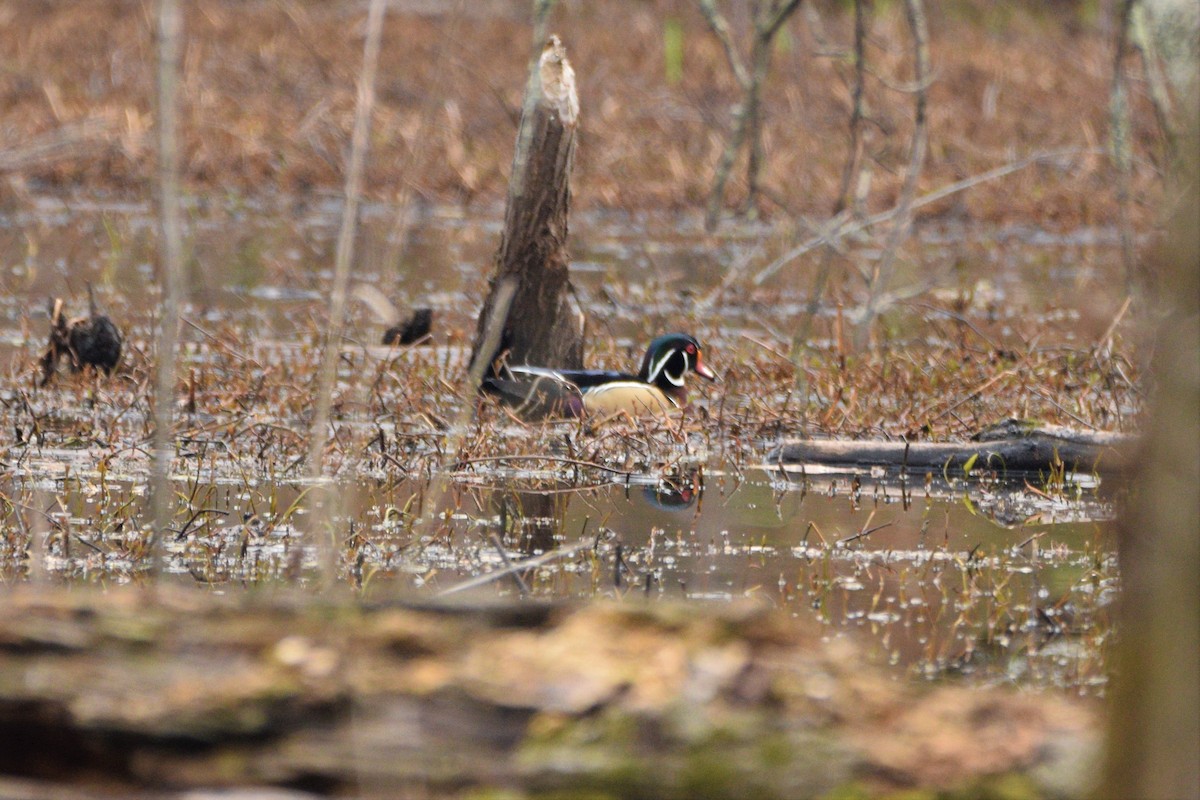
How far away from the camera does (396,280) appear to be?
1348cm

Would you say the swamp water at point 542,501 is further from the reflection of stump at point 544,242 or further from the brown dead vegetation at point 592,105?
the brown dead vegetation at point 592,105

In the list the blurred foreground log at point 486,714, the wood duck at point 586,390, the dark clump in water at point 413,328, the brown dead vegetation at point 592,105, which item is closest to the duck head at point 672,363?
the wood duck at point 586,390

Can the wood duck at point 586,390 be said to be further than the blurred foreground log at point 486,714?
Yes

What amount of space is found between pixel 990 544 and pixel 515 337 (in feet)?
10.8

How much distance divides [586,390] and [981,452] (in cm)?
194

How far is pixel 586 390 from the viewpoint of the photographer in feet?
26.6

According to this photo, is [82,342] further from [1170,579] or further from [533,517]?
[1170,579]

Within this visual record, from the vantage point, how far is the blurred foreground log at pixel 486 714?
236 centimetres

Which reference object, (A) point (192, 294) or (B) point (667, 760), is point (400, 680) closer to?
(B) point (667, 760)

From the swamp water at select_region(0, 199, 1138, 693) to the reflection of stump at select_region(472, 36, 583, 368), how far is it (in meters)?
0.45

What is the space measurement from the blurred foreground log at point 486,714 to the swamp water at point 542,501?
2.13ft

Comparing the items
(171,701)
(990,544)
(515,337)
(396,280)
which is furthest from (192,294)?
(171,701)

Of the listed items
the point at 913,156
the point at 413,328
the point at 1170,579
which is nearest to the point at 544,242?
the point at 413,328

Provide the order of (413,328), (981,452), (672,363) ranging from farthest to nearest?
(413,328)
(672,363)
(981,452)
